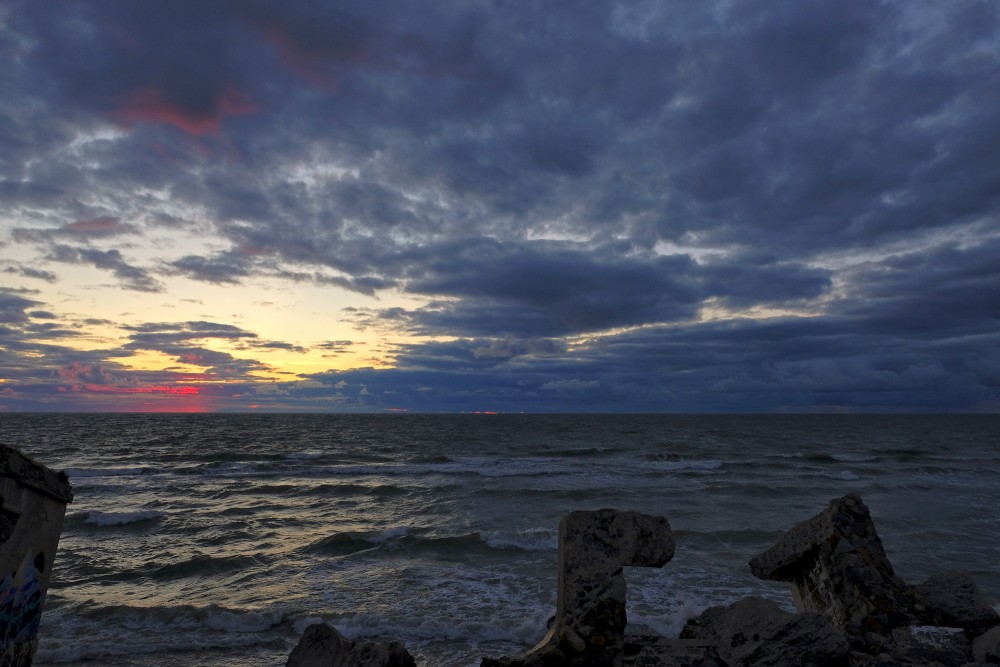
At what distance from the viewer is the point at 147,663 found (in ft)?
30.4

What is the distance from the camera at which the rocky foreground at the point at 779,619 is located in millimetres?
4633

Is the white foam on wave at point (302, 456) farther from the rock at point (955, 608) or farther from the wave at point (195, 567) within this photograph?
the rock at point (955, 608)

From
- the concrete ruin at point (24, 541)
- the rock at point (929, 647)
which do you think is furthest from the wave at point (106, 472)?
the rock at point (929, 647)

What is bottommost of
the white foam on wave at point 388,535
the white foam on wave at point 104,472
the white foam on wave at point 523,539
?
the white foam on wave at point 104,472

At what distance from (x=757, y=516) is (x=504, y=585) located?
13.4 metres

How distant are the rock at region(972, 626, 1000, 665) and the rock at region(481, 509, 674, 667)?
2.61 metres

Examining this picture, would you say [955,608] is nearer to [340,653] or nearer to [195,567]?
[340,653]

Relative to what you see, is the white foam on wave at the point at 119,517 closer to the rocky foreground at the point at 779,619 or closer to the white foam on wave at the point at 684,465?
the rocky foreground at the point at 779,619

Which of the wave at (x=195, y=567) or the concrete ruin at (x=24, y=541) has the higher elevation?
the concrete ruin at (x=24, y=541)

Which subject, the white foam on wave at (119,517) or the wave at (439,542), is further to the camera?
the white foam on wave at (119,517)

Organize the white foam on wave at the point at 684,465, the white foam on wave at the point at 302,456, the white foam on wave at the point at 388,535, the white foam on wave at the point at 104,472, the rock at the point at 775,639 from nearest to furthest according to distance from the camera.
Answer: the rock at the point at 775,639 → the white foam on wave at the point at 388,535 → the white foam on wave at the point at 104,472 → the white foam on wave at the point at 684,465 → the white foam on wave at the point at 302,456

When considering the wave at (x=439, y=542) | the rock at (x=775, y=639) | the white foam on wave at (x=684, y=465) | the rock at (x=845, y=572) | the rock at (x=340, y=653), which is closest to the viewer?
the rock at (x=775, y=639)

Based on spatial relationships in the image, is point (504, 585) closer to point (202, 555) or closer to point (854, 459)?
point (202, 555)

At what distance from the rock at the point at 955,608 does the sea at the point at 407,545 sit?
18.7 feet
